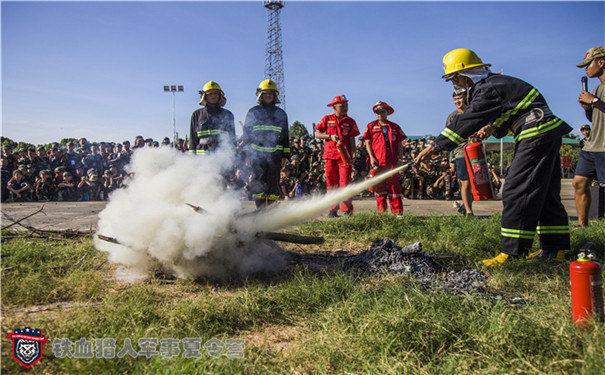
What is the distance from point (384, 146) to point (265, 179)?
2574 millimetres

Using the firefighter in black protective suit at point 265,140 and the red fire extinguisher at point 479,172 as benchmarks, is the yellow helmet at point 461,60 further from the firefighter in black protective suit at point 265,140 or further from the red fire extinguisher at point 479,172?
the firefighter in black protective suit at point 265,140

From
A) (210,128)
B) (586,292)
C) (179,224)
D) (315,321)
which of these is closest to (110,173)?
(210,128)

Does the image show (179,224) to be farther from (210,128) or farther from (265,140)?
(265,140)

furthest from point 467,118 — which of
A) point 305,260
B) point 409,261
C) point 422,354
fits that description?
point 422,354

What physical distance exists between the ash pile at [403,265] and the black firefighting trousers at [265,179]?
1.60m

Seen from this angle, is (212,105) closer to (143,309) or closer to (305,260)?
(305,260)

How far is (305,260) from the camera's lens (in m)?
4.71

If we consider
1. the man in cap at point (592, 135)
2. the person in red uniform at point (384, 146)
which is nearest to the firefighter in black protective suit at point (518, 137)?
the man in cap at point (592, 135)

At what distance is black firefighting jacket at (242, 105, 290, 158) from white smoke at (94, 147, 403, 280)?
2.12 m

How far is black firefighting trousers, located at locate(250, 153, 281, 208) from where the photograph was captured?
625cm

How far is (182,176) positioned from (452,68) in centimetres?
316

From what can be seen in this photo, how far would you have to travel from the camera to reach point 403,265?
409 cm

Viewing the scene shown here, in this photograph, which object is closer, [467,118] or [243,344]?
[243,344]

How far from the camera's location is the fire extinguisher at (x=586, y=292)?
2434 mm
